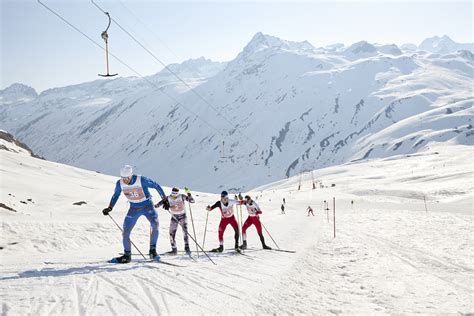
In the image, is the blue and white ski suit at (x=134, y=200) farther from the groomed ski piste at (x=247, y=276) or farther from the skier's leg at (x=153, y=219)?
the groomed ski piste at (x=247, y=276)

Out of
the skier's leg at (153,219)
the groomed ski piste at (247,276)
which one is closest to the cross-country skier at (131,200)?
the skier's leg at (153,219)

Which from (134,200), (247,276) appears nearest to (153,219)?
(134,200)

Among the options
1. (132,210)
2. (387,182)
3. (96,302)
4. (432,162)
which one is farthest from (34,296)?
(432,162)

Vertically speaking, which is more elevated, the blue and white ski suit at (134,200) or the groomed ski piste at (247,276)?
the blue and white ski suit at (134,200)

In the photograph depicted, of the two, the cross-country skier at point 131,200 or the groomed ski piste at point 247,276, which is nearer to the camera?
the groomed ski piste at point 247,276

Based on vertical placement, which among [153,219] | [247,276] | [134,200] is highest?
[134,200]

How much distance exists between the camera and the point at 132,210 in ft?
37.3

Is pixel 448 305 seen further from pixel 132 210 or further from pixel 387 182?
pixel 387 182

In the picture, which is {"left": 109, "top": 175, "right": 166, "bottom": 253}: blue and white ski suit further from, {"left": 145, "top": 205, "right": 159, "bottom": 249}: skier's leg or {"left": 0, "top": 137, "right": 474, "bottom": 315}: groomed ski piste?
{"left": 0, "top": 137, "right": 474, "bottom": 315}: groomed ski piste

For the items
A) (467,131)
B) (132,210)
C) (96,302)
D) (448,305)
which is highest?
(467,131)

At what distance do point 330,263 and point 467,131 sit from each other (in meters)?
174

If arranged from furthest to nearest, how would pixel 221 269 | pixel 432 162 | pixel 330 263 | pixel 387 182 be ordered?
1. pixel 432 162
2. pixel 387 182
3. pixel 330 263
4. pixel 221 269

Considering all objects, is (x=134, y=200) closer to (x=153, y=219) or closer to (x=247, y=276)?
(x=153, y=219)

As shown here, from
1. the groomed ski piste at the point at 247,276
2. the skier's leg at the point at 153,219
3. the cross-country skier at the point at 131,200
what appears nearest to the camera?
the groomed ski piste at the point at 247,276
